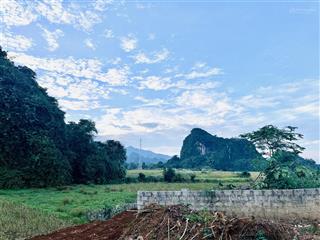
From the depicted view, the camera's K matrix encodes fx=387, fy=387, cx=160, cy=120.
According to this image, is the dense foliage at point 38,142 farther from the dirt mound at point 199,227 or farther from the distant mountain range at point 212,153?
the distant mountain range at point 212,153

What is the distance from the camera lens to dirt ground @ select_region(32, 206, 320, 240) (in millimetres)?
7367

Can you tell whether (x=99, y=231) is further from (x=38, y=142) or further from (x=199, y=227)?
(x=38, y=142)

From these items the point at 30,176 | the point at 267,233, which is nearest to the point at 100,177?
the point at 30,176

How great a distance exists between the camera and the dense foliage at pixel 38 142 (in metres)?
27.3

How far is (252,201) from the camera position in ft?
32.4

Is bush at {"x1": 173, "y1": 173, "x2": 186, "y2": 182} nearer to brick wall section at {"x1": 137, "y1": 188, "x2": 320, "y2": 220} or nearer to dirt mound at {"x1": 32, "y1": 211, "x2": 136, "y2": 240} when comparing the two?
brick wall section at {"x1": 137, "y1": 188, "x2": 320, "y2": 220}

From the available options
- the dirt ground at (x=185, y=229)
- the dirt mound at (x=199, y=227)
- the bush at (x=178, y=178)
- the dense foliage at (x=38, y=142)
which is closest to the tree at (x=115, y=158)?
the dense foliage at (x=38, y=142)

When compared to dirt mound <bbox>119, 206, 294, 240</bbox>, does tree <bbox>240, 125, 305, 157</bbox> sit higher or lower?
higher

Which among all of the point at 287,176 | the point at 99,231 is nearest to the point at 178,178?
the point at 287,176

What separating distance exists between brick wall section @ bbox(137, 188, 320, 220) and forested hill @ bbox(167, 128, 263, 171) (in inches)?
1675

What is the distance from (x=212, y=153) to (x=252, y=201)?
51.6 metres

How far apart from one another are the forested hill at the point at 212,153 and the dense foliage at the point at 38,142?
2509 centimetres

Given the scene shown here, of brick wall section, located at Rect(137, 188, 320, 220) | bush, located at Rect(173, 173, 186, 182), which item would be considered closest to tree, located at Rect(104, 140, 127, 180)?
bush, located at Rect(173, 173, 186, 182)

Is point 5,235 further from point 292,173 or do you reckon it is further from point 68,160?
point 68,160
